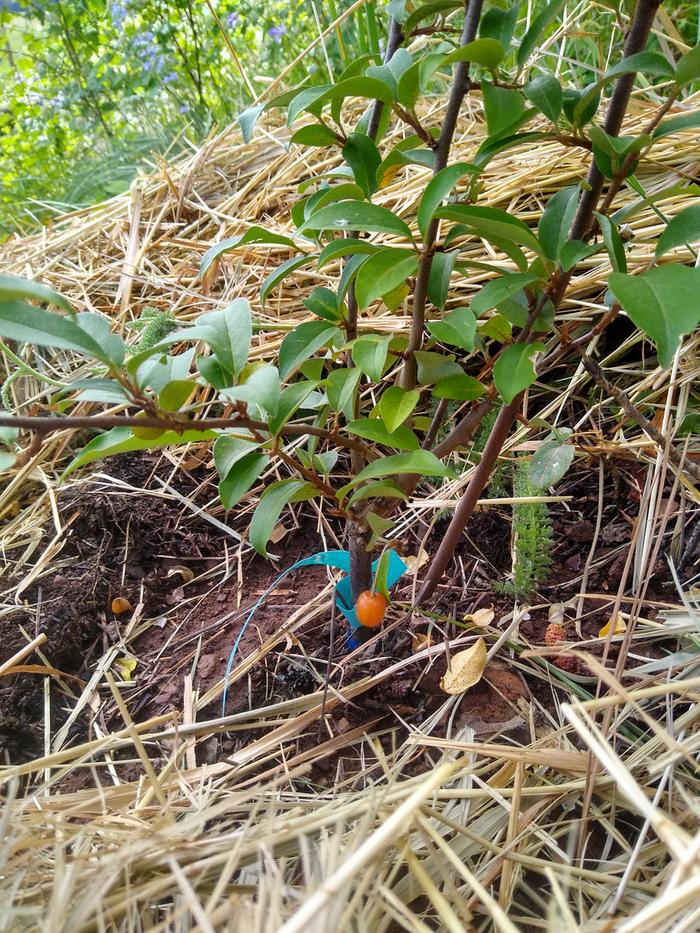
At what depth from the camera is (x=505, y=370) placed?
67 cm

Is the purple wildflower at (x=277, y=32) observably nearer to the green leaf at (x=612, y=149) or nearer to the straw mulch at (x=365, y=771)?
the straw mulch at (x=365, y=771)

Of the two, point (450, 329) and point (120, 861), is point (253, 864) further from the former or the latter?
point (450, 329)

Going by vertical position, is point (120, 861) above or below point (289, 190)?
below

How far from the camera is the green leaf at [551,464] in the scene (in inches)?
31.7

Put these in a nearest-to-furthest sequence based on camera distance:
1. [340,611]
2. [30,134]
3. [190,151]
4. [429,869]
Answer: [429,869] < [340,611] < [190,151] < [30,134]

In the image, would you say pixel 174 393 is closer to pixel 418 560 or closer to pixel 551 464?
pixel 551 464

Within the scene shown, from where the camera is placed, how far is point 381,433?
2.41 feet

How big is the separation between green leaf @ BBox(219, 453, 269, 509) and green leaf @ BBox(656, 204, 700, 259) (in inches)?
17.8

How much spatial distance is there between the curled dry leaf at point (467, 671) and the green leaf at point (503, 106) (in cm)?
59

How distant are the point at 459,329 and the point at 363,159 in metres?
0.22

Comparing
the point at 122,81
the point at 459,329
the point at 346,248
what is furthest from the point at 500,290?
the point at 122,81

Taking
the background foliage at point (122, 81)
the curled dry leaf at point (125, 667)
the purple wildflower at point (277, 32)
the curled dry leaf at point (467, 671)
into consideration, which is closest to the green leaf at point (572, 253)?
the curled dry leaf at point (467, 671)

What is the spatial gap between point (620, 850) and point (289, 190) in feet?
5.12

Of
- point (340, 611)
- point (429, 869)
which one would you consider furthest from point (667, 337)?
point (340, 611)
